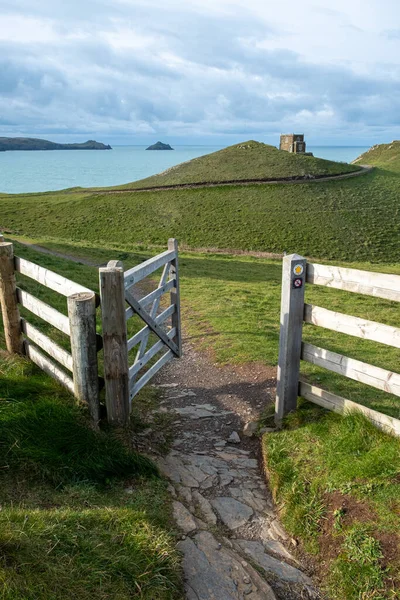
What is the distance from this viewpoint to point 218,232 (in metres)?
47.3

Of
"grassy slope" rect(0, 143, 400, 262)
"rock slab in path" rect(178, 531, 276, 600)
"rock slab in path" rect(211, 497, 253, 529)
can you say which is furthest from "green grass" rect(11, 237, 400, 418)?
"grassy slope" rect(0, 143, 400, 262)

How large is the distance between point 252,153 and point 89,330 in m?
77.4

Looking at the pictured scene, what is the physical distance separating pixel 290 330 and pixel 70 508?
329cm

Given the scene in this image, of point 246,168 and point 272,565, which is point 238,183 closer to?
point 246,168

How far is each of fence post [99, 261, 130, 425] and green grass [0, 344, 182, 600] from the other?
418 millimetres

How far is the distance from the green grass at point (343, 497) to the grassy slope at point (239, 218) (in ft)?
119

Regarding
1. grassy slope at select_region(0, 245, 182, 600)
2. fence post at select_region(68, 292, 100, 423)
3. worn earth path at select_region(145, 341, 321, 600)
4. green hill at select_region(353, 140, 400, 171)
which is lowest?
worn earth path at select_region(145, 341, 321, 600)

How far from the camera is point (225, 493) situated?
505 cm

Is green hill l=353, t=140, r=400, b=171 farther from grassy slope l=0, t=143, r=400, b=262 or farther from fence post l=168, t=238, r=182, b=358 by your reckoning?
fence post l=168, t=238, r=182, b=358

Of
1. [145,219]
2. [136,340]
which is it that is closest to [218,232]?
[145,219]

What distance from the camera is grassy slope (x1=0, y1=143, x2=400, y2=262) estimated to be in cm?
4434

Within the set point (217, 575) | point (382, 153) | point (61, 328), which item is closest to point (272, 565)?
point (217, 575)

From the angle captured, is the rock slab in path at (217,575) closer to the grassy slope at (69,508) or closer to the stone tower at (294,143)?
the grassy slope at (69,508)

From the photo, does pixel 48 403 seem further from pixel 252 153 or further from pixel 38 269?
pixel 252 153
